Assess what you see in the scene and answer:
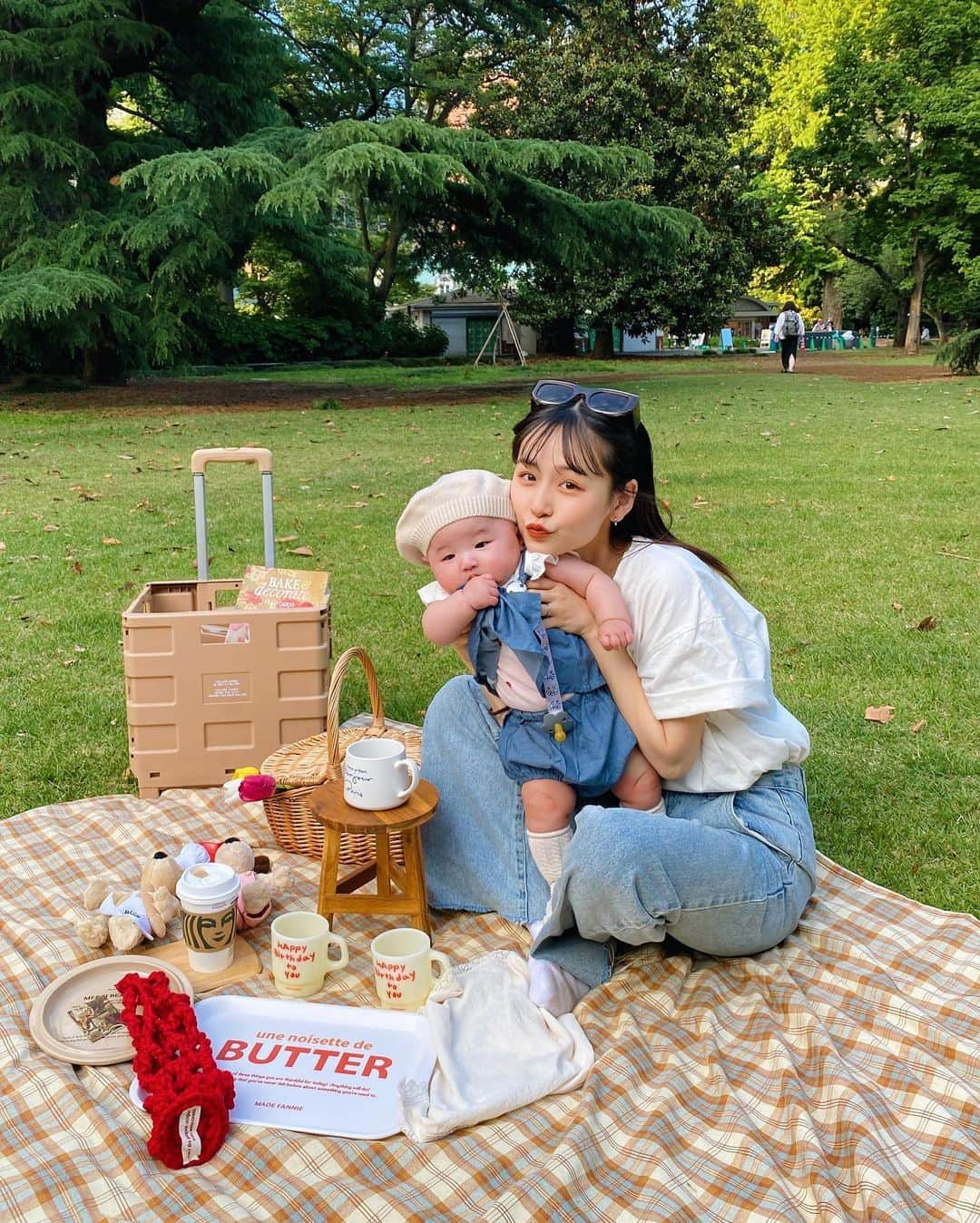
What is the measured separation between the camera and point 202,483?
3.74m

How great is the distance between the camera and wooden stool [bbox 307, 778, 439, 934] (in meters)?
2.52

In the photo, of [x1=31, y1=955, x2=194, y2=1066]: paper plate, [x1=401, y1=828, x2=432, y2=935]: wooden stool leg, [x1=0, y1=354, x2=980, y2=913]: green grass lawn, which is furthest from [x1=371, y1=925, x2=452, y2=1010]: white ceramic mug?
[x1=0, y1=354, x2=980, y2=913]: green grass lawn

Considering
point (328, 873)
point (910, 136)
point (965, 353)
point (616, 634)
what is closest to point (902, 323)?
point (910, 136)

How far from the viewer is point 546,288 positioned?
27.0 meters

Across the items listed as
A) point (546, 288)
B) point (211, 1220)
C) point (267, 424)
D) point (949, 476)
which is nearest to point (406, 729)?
point (211, 1220)

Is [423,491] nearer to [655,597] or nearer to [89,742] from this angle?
[655,597]

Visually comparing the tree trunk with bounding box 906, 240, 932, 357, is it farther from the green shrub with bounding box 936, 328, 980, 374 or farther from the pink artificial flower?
the pink artificial flower

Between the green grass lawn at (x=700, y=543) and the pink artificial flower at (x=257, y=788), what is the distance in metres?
0.85

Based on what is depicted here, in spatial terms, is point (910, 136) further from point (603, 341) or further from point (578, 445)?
point (578, 445)

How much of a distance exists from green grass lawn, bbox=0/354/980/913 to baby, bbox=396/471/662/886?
3.39 ft

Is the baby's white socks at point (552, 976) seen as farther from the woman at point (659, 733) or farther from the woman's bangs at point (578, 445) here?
the woman's bangs at point (578, 445)

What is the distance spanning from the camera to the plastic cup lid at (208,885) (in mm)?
2373

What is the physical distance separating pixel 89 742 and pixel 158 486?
5.06 metres

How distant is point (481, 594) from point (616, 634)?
0.31 metres
